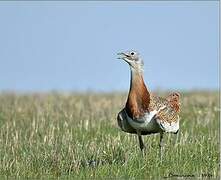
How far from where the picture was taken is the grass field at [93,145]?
28.4 ft

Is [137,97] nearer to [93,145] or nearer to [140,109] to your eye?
[140,109]

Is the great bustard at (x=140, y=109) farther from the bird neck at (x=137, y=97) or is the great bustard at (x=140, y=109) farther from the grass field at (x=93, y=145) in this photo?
the grass field at (x=93, y=145)

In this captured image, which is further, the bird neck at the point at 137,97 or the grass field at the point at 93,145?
the bird neck at the point at 137,97

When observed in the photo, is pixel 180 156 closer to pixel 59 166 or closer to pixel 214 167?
A: pixel 214 167

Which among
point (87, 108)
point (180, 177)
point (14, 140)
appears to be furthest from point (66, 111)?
point (180, 177)

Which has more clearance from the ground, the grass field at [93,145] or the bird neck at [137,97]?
the bird neck at [137,97]

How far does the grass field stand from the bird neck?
54cm

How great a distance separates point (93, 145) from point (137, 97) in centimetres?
143

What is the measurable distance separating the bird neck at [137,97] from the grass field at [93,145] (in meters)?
0.54

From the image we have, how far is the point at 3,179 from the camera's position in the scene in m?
8.43

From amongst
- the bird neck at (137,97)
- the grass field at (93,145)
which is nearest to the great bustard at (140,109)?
the bird neck at (137,97)

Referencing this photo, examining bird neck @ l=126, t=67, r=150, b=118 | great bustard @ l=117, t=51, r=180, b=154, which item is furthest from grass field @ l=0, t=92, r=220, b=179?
bird neck @ l=126, t=67, r=150, b=118

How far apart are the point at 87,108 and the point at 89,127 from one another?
309 centimetres

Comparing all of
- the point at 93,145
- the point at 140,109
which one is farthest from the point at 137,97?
the point at 93,145
